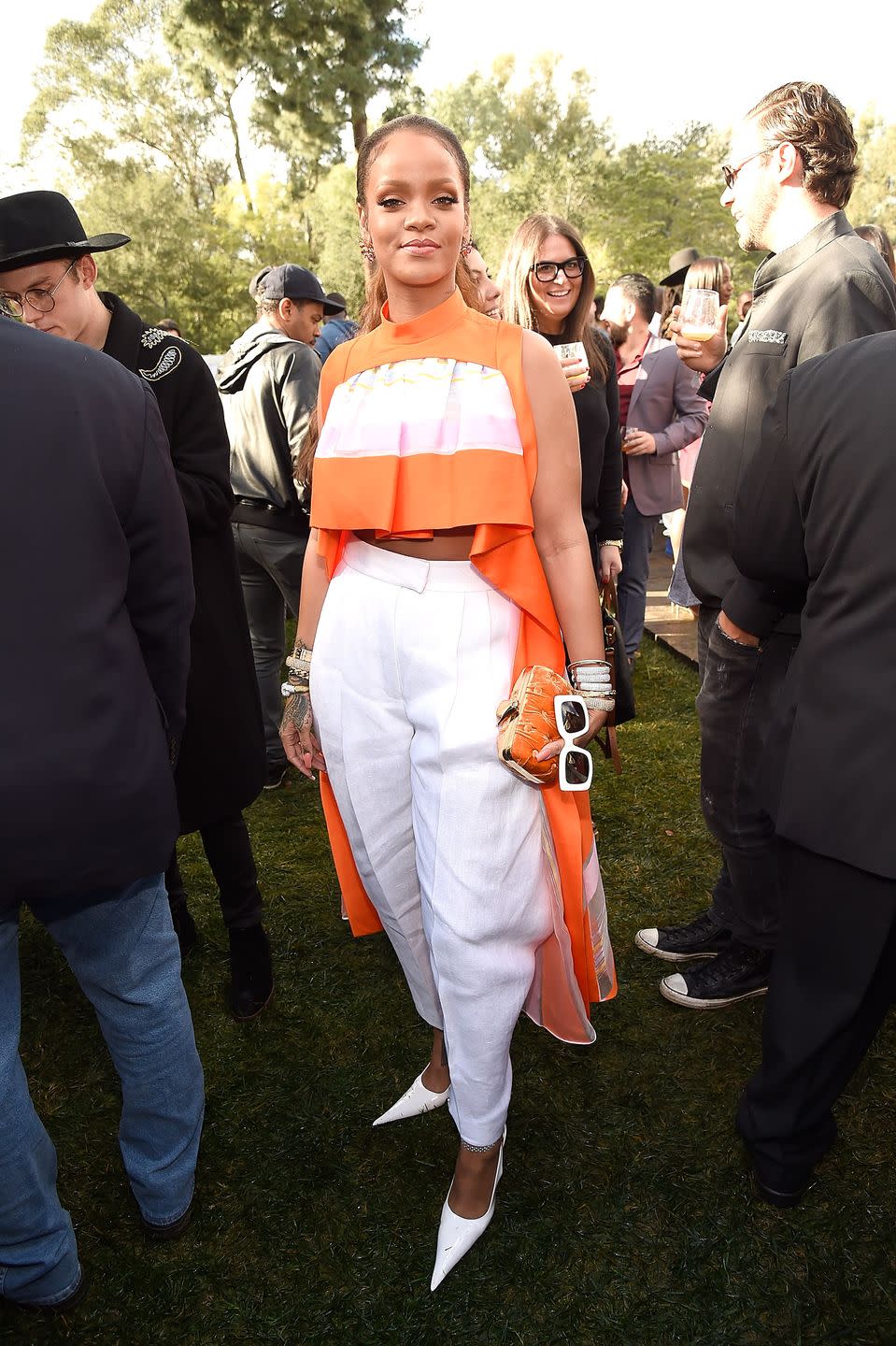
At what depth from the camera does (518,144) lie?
168 ft

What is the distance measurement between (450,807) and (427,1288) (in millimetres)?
1136

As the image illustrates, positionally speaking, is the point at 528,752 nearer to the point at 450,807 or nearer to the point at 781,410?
the point at 450,807

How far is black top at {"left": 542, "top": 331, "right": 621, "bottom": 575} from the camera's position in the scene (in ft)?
11.9

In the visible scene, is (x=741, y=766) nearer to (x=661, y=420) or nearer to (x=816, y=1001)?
(x=816, y=1001)

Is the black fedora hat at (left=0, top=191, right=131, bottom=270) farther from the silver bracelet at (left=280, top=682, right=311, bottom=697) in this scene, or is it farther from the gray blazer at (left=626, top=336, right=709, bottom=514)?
the gray blazer at (left=626, top=336, right=709, bottom=514)

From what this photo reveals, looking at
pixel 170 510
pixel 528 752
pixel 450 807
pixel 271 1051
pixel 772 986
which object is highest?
pixel 170 510

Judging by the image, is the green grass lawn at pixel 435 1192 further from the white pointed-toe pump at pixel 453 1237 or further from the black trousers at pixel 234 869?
the black trousers at pixel 234 869

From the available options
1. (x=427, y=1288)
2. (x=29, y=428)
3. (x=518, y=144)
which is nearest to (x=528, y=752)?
(x=29, y=428)

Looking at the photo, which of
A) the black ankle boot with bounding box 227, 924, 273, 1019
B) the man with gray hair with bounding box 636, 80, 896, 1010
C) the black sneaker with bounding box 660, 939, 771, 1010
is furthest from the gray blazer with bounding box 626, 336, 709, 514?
the black ankle boot with bounding box 227, 924, 273, 1019

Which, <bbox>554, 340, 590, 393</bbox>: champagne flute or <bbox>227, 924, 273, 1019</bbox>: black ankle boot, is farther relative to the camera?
<bbox>554, 340, 590, 393</bbox>: champagne flute

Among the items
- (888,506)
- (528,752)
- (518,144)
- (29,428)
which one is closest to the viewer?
(29,428)

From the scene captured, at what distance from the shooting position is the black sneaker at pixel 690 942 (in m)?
2.97

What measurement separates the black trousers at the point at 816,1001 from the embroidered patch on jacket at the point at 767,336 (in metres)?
1.35

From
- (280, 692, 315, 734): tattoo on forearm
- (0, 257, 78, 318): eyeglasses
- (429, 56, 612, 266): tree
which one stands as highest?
(429, 56, 612, 266): tree
